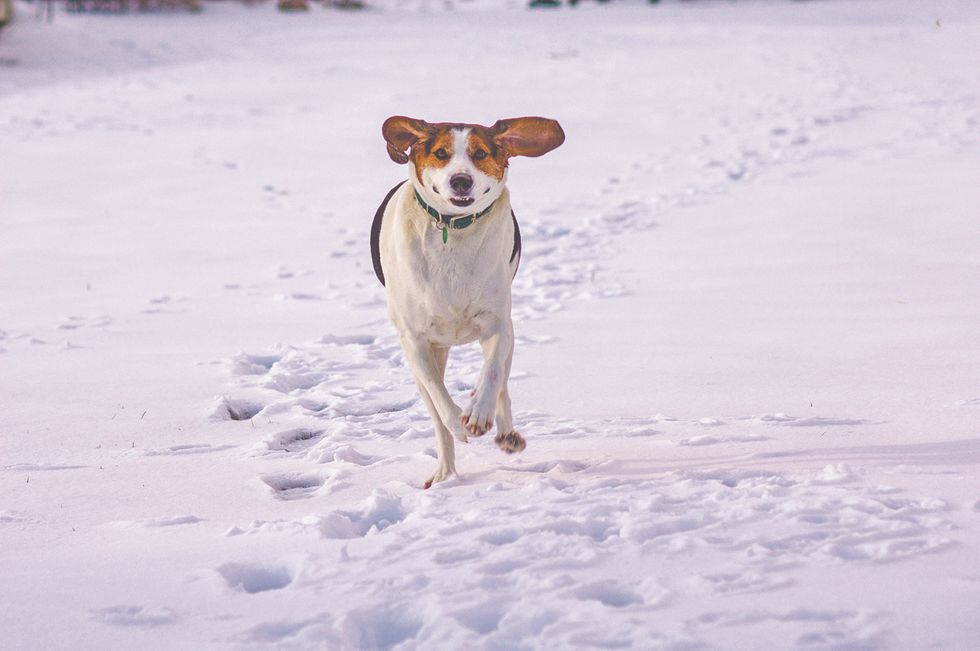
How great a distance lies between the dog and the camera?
4078mm

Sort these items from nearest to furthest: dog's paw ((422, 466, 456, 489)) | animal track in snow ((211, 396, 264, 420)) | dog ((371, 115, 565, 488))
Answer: dog ((371, 115, 565, 488))
dog's paw ((422, 466, 456, 489))
animal track in snow ((211, 396, 264, 420))

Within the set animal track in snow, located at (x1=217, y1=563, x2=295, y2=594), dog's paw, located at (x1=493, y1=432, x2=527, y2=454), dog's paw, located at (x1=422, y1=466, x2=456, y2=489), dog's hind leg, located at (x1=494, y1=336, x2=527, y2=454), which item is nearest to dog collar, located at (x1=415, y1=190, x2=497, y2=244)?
dog's hind leg, located at (x1=494, y1=336, x2=527, y2=454)

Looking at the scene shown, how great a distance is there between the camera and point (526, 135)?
4.26 metres

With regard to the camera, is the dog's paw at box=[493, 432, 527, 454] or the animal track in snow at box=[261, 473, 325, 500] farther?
the animal track in snow at box=[261, 473, 325, 500]

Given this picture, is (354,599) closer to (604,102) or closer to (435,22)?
(604,102)

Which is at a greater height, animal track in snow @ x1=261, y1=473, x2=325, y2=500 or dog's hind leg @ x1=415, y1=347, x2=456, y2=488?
dog's hind leg @ x1=415, y1=347, x2=456, y2=488

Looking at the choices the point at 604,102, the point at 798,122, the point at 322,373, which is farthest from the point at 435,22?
the point at 322,373

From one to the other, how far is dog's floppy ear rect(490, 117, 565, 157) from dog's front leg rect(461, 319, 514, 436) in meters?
0.65

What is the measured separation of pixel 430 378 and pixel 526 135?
3.23ft

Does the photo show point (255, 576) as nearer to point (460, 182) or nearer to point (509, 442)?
point (509, 442)

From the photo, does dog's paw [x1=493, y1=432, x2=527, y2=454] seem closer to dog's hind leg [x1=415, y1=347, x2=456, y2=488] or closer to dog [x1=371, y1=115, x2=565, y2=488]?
dog [x1=371, y1=115, x2=565, y2=488]

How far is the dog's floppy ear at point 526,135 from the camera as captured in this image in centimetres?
421

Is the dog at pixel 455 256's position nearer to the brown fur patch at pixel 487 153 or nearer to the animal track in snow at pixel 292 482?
the brown fur patch at pixel 487 153

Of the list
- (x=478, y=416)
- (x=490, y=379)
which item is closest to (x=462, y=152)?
(x=490, y=379)
